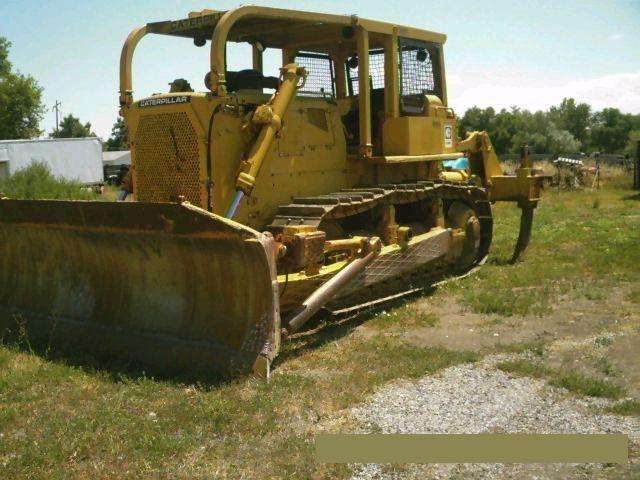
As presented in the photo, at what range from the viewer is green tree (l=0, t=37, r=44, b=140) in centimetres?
4116

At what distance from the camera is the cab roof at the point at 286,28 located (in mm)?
7207

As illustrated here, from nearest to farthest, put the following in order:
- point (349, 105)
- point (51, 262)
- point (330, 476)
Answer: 1. point (330, 476)
2. point (51, 262)
3. point (349, 105)

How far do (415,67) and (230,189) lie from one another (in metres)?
3.37

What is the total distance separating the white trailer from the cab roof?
22184 mm

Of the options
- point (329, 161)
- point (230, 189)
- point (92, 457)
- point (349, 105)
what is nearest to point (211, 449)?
point (92, 457)

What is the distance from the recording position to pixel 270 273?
218 inches

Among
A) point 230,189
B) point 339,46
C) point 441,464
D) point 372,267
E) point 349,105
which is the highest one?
point 339,46

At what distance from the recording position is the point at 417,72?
30.3 ft

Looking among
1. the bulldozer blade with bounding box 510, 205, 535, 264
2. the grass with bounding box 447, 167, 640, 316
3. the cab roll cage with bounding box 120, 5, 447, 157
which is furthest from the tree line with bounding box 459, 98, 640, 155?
the cab roll cage with bounding box 120, 5, 447, 157

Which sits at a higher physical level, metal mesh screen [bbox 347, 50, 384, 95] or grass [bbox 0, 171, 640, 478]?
metal mesh screen [bbox 347, 50, 384, 95]

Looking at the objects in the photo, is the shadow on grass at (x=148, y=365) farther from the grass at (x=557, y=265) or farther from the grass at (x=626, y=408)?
the grass at (x=626, y=408)

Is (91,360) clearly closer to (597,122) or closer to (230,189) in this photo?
(230,189)

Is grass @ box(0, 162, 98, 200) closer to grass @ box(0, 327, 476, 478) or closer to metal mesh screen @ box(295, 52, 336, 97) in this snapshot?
metal mesh screen @ box(295, 52, 336, 97)

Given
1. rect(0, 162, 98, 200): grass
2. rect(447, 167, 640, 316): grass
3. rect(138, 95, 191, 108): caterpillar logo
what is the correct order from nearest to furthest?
1. rect(138, 95, 191, 108): caterpillar logo
2. rect(447, 167, 640, 316): grass
3. rect(0, 162, 98, 200): grass
